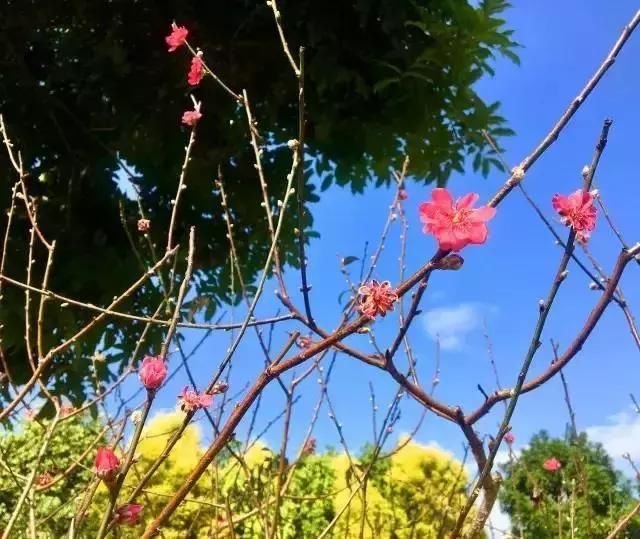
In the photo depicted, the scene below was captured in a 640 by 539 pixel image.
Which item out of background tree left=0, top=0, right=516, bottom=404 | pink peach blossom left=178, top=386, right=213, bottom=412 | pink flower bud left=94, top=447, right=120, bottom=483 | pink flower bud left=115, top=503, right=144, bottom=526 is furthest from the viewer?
background tree left=0, top=0, right=516, bottom=404

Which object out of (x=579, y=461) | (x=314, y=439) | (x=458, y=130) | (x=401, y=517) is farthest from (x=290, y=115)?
(x=401, y=517)

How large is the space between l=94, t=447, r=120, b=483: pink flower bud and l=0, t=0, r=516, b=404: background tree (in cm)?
371

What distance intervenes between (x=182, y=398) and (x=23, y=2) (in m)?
4.61

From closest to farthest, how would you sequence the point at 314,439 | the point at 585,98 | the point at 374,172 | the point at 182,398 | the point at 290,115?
1. the point at 585,98
2. the point at 182,398
3. the point at 314,439
4. the point at 290,115
5. the point at 374,172

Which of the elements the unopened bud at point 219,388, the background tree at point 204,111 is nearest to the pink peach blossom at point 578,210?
the unopened bud at point 219,388

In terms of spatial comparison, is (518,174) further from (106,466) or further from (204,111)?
(204,111)

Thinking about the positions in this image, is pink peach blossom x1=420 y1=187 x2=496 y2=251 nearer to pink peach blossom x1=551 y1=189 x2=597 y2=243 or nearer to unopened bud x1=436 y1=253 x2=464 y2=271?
unopened bud x1=436 y1=253 x2=464 y2=271

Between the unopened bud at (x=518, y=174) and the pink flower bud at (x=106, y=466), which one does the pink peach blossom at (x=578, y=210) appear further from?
the pink flower bud at (x=106, y=466)

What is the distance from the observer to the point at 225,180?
A: 5414mm

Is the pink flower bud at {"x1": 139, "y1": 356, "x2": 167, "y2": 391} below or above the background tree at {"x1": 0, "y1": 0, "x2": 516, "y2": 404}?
below

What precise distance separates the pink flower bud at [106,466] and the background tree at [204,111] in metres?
3.71

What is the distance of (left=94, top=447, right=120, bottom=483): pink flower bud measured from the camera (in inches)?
40.1

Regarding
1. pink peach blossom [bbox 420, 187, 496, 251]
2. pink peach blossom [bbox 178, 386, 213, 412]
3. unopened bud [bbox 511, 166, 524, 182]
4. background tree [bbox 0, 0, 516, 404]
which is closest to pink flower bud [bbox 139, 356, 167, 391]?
pink peach blossom [bbox 178, 386, 213, 412]

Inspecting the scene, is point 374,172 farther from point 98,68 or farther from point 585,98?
point 585,98
